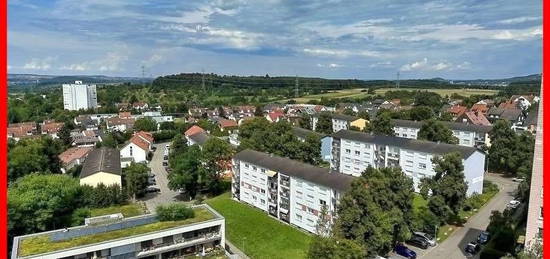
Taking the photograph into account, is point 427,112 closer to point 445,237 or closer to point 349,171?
point 349,171

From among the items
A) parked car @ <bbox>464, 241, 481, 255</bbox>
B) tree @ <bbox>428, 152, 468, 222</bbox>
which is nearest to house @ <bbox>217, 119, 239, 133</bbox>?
tree @ <bbox>428, 152, 468, 222</bbox>

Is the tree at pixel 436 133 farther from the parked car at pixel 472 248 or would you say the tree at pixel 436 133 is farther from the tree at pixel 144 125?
the tree at pixel 144 125

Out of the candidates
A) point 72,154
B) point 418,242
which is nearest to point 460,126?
point 418,242

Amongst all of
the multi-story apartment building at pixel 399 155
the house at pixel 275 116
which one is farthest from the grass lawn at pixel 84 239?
the house at pixel 275 116

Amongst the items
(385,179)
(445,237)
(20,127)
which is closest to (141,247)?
(385,179)

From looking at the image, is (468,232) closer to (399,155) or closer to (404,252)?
(404,252)
